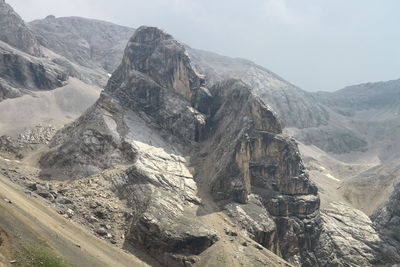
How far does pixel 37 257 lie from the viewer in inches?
1908

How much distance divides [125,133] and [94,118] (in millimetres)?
8926

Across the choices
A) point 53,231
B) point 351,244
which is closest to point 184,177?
point 53,231

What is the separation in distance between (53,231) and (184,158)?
55200 millimetres

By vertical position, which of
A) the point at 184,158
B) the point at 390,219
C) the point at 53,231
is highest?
the point at 390,219

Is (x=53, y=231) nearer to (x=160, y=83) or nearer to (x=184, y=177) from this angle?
(x=184, y=177)

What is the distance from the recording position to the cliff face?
270ft

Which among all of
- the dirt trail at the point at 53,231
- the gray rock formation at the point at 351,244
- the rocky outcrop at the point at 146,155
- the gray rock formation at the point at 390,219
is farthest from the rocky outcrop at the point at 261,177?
the dirt trail at the point at 53,231

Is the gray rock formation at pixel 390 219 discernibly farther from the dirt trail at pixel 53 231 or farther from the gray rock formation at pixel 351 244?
the dirt trail at pixel 53 231

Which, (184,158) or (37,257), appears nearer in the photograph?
(37,257)

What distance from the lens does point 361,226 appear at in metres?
118

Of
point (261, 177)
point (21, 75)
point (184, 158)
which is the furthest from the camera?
point (21, 75)

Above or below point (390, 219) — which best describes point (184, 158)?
below

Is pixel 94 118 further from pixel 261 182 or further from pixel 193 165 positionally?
pixel 261 182

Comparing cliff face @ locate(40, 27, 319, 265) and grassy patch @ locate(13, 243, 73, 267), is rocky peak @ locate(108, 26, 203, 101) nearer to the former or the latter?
cliff face @ locate(40, 27, 319, 265)
